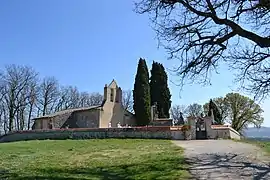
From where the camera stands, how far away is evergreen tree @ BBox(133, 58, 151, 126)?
4872 cm

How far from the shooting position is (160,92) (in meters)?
53.7

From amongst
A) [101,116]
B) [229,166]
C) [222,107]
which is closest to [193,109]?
[222,107]

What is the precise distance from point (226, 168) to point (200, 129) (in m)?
19.1

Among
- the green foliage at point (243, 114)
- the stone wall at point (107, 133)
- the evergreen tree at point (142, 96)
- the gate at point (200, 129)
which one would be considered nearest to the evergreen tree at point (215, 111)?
the green foliage at point (243, 114)

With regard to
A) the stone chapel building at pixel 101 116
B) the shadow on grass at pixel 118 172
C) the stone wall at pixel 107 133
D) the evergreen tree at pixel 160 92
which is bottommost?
the shadow on grass at pixel 118 172

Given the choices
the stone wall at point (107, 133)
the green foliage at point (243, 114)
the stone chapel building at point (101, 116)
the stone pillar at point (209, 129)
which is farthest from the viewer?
the green foliage at point (243, 114)

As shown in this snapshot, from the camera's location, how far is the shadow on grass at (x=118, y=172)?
11.7m

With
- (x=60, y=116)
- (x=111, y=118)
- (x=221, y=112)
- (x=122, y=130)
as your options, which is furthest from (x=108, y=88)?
(x=221, y=112)

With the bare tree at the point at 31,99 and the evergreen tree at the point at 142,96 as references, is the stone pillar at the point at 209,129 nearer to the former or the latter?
the evergreen tree at the point at 142,96

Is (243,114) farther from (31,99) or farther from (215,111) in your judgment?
(31,99)

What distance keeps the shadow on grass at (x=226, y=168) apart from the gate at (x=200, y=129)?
15.1 meters

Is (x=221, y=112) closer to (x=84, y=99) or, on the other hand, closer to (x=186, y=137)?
(x=186, y=137)

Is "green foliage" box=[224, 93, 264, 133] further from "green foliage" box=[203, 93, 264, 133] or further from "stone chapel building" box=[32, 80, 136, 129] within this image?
"stone chapel building" box=[32, 80, 136, 129]

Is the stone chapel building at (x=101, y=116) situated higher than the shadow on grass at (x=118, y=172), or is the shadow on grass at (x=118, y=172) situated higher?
the stone chapel building at (x=101, y=116)
